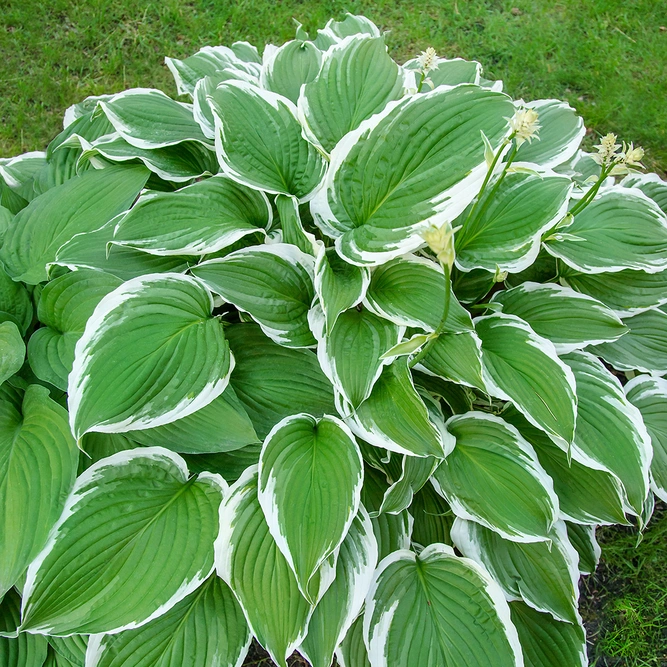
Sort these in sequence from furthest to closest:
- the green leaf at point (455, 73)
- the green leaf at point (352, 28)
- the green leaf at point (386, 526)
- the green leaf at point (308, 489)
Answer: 1. the green leaf at point (352, 28)
2. the green leaf at point (455, 73)
3. the green leaf at point (386, 526)
4. the green leaf at point (308, 489)

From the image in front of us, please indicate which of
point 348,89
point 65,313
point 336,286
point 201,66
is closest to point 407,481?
point 336,286

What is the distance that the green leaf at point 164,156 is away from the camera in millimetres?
1753

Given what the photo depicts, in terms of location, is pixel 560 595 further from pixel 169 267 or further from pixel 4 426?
pixel 4 426

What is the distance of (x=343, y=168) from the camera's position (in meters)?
1.45

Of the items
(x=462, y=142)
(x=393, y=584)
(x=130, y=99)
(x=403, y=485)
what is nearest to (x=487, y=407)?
(x=403, y=485)

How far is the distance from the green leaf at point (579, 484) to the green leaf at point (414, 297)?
40cm

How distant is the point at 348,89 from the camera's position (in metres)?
1.69

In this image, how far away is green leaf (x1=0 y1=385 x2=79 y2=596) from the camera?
1271 mm

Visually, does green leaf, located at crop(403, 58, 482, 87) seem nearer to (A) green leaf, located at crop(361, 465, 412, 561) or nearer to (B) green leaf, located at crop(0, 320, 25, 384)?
(A) green leaf, located at crop(361, 465, 412, 561)

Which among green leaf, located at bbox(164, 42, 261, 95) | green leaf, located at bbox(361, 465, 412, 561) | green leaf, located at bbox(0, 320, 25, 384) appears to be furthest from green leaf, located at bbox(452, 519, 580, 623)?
green leaf, located at bbox(164, 42, 261, 95)

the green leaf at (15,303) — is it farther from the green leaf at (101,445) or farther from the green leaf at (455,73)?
the green leaf at (455,73)

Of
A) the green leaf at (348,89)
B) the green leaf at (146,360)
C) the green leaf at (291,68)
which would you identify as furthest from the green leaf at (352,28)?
the green leaf at (146,360)

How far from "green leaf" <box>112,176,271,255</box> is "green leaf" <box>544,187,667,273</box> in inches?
34.3

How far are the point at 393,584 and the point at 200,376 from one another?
701mm
